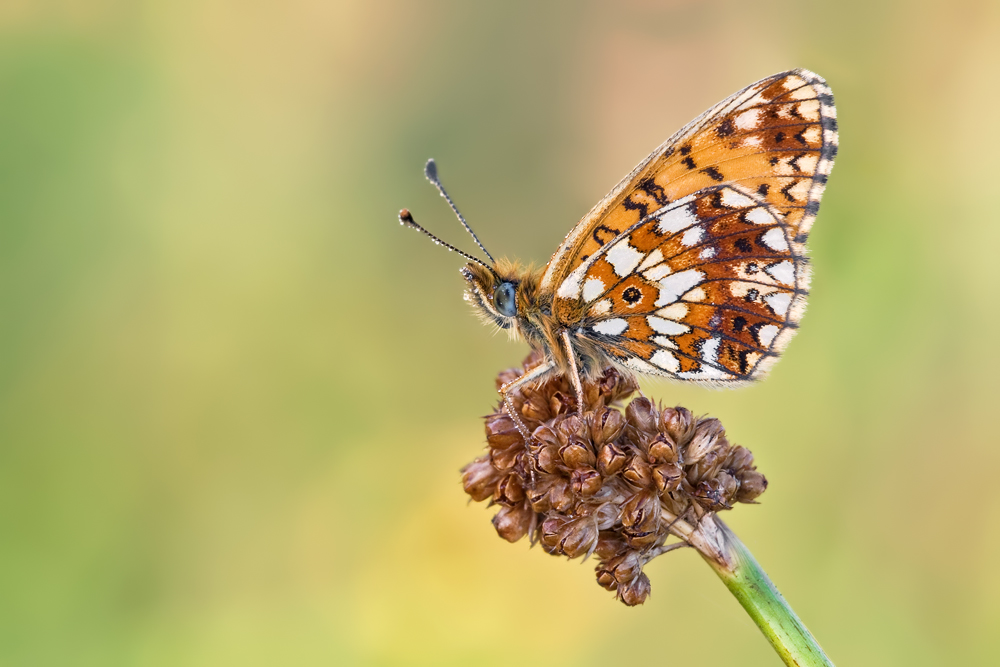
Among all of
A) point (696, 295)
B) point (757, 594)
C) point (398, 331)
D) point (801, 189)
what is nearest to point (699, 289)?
point (696, 295)

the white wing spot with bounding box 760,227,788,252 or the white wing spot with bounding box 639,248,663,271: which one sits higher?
the white wing spot with bounding box 639,248,663,271

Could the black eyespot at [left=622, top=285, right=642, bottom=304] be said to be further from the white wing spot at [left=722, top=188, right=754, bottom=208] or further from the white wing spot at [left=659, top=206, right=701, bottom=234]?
the white wing spot at [left=722, top=188, right=754, bottom=208]

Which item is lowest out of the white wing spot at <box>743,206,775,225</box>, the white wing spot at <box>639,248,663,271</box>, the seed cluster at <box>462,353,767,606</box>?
the seed cluster at <box>462,353,767,606</box>

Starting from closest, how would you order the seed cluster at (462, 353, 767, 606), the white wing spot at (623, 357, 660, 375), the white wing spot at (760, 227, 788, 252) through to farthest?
the seed cluster at (462, 353, 767, 606)
the white wing spot at (760, 227, 788, 252)
the white wing spot at (623, 357, 660, 375)

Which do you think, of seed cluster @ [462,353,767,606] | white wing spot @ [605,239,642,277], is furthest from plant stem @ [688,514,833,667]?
white wing spot @ [605,239,642,277]

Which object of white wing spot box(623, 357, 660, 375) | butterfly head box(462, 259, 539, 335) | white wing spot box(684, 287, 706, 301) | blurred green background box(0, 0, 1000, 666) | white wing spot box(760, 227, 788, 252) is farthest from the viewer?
blurred green background box(0, 0, 1000, 666)

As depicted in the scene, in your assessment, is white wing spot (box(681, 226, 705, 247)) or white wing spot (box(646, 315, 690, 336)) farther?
white wing spot (box(646, 315, 690, 336))

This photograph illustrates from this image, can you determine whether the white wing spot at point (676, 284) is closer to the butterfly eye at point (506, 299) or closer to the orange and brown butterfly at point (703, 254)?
the orange and brown butterfly at point (703, 254)
